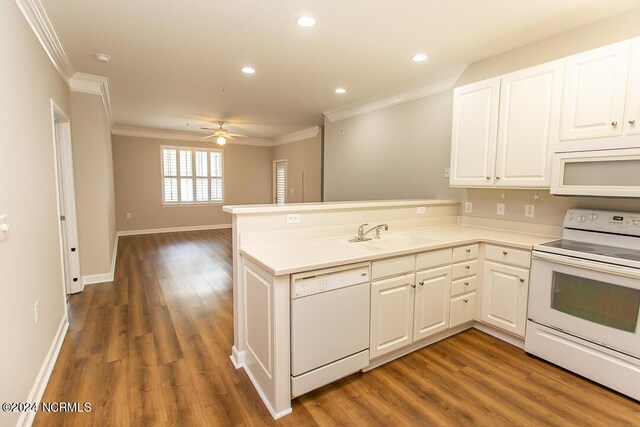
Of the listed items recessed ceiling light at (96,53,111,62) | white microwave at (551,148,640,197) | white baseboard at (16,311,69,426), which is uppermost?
recessed ceiling light at (96,53,111,62)

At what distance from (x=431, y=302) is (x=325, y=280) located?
1086mm

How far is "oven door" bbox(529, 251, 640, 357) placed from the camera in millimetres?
1903

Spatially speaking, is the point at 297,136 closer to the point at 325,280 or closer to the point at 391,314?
the point at 391,314

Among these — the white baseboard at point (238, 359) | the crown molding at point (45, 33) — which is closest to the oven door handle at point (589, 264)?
the white baseboard at point (238, 359)

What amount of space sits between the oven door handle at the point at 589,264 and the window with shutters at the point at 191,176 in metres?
7.94

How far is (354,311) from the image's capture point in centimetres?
202

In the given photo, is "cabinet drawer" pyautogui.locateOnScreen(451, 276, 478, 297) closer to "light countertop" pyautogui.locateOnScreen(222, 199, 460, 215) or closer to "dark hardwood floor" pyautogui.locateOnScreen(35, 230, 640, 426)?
"dark hardwood floor" pyautogui.locateOnScreen(35, 230, 640, 426)

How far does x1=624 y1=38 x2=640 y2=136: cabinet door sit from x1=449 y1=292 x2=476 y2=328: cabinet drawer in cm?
164

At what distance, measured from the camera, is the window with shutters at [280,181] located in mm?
8758

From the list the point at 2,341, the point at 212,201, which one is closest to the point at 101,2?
the point at 2,341

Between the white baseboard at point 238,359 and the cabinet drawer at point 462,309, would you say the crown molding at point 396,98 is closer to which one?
the cabinet drawer at point 462,309

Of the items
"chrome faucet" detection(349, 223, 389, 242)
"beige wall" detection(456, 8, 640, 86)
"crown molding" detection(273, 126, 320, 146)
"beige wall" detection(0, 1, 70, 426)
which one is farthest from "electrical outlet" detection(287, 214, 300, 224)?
"crown molding" detection(273, 126, 320, 146)

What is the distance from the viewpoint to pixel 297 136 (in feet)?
25.8

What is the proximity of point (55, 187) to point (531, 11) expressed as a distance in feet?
13.7
